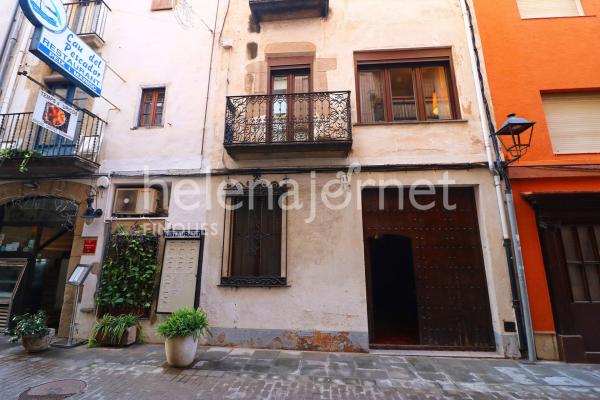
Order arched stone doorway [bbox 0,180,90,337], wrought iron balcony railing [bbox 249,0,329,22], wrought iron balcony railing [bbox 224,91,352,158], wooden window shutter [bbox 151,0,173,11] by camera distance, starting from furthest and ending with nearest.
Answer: wooden window shutter [bbox 151,0,173,11] → wrought iron balcony railing [bbox 249,0,329,22] → arched stone doorway [bbox 0,180,90,337] → wrought iron balcony railing [bbox 224,91,352,158]

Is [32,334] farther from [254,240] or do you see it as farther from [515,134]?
[515,134]

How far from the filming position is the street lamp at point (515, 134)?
16.8ft

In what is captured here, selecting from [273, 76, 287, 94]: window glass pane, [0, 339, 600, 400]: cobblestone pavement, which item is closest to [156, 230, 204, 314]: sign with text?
[0, 339, 600, 400]: cobblestone pavement

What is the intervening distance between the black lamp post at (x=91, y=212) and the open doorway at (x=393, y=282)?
6949 millimetres

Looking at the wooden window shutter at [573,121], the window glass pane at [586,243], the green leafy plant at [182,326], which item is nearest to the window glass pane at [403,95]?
the wooden window shutter at [573,121]

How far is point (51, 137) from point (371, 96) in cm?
836

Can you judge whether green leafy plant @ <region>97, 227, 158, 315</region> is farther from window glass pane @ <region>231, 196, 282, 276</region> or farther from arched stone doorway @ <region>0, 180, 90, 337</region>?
window glass pane @ <region>231, 196, 282, 276</region>

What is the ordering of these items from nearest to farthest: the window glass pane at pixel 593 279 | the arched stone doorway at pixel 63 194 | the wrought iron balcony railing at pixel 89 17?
the window glass pane at pixel 593 279
the arched stone doorway at pixel 63 194
the wrought iron balcony railing at pixel 89 17

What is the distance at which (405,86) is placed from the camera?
7199 mm

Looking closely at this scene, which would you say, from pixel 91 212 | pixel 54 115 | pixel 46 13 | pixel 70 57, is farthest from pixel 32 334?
pixel 46 13

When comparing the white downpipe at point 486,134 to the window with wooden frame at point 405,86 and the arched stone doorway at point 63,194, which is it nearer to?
the window with wooden frame at point 405,86

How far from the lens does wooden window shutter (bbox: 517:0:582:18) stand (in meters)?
7.04

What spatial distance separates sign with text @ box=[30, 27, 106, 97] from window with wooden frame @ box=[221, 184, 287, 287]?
406 cm

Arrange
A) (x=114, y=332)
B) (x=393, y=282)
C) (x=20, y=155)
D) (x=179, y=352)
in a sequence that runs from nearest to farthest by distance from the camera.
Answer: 1. (x=179, y=352)
2. (x=114, y=332)
3. (x=20, y=155)
4. (x=393, y=282)
